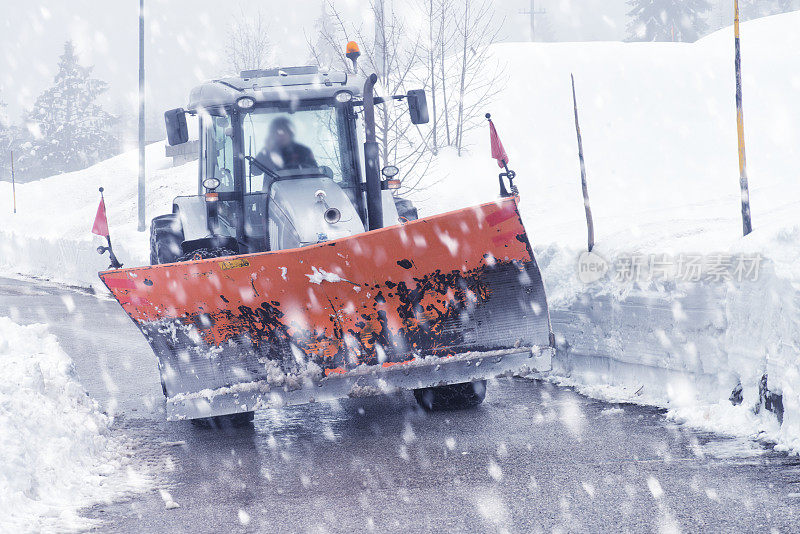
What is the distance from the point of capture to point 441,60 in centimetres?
2105

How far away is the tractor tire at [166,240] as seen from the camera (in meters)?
8.22

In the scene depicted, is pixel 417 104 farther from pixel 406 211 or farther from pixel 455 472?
pixel 455 472

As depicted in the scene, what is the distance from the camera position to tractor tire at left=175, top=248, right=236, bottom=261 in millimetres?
7098

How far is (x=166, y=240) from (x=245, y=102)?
1.67 meters

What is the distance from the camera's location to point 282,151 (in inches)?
298

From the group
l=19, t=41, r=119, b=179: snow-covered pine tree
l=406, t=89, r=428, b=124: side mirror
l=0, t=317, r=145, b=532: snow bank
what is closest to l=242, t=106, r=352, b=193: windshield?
l=406, t=89, r=428, b=124: side mirror

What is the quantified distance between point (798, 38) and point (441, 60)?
10149 mm

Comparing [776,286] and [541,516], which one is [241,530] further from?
[776,286]

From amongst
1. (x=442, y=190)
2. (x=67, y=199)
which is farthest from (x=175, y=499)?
(x=67, y=199)

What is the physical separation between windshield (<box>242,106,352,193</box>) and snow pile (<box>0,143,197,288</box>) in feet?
38.8

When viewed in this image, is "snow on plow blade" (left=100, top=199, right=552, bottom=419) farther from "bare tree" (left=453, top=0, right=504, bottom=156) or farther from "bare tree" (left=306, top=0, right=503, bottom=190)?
"bare tree" (left=453, top=0, right=504, bottom=156)

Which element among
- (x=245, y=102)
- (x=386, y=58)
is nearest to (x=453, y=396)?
(x=245, y=102)

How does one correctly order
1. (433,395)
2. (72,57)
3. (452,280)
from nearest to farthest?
(452,280), (433,395), (72,57)

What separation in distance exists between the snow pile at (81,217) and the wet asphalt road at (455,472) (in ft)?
41.8
